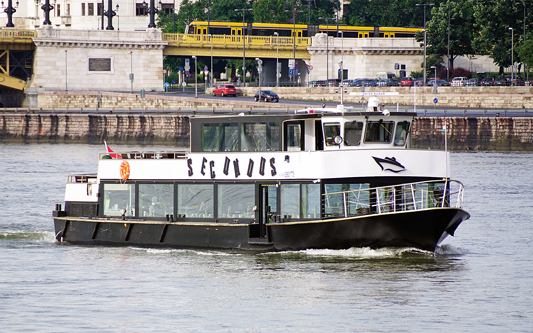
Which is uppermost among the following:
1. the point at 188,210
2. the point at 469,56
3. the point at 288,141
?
the point at 469,56

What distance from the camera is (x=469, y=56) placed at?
387 feet

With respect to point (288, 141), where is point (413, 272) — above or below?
below

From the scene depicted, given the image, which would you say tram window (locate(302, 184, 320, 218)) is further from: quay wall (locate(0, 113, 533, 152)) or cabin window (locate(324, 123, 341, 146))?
quay wall (locate(0, 113, 533, 152))

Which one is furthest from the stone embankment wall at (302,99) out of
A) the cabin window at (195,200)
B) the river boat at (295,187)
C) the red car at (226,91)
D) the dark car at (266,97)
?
the cabin window at (195,200)

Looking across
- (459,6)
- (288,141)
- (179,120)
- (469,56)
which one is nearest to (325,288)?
(288,141)

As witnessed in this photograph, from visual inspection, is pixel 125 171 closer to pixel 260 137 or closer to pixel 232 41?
pixel 260 137

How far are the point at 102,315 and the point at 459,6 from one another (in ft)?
310

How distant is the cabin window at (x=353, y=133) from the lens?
2698cm

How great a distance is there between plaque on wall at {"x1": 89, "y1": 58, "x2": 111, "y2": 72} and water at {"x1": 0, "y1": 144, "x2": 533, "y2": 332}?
73924mm

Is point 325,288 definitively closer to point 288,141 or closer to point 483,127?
point 288,141

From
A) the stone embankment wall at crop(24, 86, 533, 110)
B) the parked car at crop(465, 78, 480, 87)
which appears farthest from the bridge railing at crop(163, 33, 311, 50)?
the parked car at crop(465, 78, 480, 87)

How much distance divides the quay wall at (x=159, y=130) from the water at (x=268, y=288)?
122 ft

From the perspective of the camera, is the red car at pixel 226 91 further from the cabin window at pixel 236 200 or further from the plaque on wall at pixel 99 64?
the cabin window at pixel 236 200

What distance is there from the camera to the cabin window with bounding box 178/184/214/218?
28312 mm
